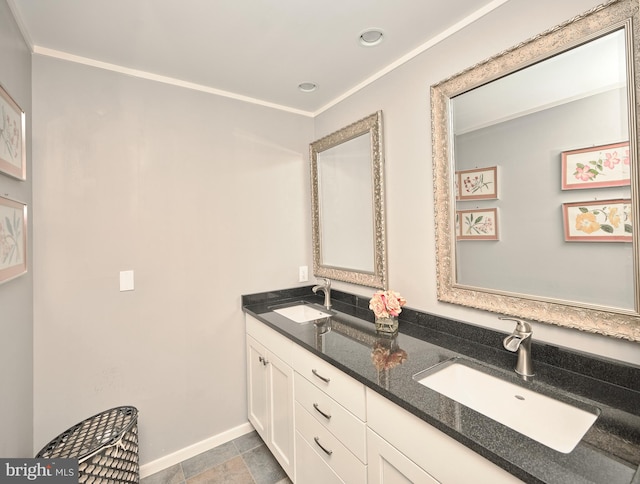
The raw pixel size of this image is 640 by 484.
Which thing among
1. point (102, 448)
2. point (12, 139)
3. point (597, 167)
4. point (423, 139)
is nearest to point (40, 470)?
point (102, 448)

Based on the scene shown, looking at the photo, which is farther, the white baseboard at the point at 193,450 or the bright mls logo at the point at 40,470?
the white baseboard at the point at 193,450

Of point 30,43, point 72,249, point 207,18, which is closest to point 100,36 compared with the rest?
point 30,43

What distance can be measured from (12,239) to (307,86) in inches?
69.6

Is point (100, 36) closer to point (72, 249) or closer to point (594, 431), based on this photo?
point (72, 249)

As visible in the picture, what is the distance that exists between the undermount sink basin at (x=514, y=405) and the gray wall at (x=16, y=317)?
1589mm

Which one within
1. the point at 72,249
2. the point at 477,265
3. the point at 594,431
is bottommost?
the point at 594,431

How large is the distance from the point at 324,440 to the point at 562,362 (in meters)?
1.00

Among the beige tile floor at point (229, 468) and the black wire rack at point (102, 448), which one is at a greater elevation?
the black wire rack at point (102, 448)

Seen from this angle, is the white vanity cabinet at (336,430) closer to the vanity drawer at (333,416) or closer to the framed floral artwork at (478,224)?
the vanity drawer at (333,416)

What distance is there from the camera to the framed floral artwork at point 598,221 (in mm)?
954

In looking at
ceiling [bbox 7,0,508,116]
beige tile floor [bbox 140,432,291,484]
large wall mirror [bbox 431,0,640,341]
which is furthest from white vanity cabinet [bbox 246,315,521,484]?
ceiling [bbox 7,0,508,116]

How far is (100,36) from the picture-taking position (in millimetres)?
1456

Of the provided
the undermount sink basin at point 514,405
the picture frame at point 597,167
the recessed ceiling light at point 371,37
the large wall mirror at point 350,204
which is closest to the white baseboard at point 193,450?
the large wall mirror at point 350,204

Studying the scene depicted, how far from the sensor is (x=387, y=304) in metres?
1.56
